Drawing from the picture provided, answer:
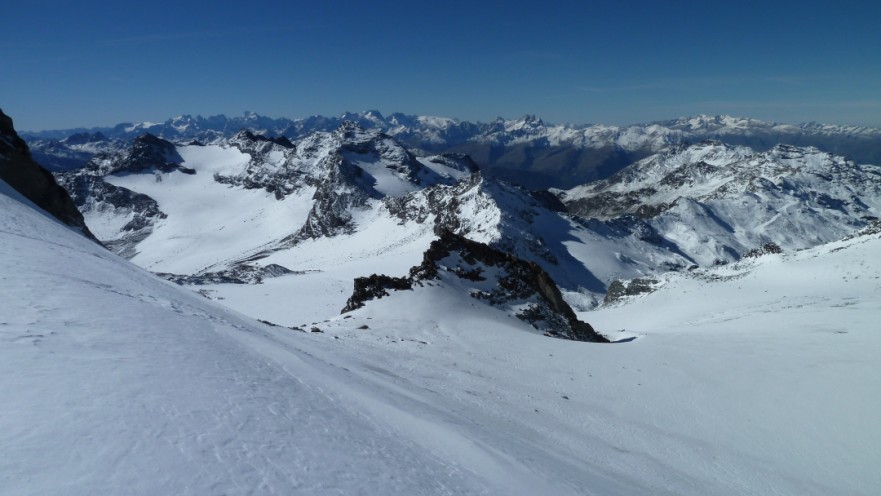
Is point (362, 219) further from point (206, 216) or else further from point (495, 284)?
point (495, 284)

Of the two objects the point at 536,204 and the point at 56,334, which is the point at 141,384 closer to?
the point at 56,334

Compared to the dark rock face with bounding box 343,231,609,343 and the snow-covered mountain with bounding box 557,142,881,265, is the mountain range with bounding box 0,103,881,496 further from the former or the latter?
the snow-covered mountain with bounding box 557,142,881,265

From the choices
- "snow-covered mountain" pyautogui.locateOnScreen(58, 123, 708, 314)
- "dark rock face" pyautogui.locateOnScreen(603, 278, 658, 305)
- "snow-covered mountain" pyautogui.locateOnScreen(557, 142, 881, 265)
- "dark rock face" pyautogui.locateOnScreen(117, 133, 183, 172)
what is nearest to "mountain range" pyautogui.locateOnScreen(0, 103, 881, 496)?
"dark rock face" pyautogui.locateOnScreen(603, 278, 658, 305)

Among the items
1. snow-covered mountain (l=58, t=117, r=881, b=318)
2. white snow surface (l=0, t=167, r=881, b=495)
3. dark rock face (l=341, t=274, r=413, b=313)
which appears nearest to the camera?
white snow surface (l=0, t=167, r=881, b=495)

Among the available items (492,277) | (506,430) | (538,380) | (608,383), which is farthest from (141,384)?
(492,277)

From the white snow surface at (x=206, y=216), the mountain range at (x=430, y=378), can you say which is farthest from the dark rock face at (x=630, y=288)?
the white snow surface at (x=206, y=216)

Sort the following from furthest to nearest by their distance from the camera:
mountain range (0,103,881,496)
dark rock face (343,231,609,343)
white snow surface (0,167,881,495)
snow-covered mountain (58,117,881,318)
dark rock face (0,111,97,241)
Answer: snow-covered mountain (58,117,881,318) < dark rock face (0,111,97,241) < dark rock face (343,231,609,343) < mountain range (0,103,881,496) < white snow surface (0,167,881,495)
